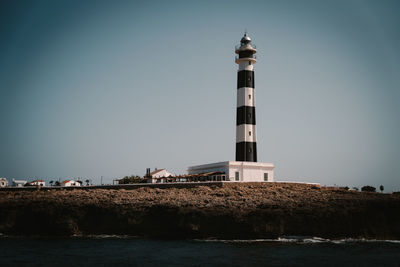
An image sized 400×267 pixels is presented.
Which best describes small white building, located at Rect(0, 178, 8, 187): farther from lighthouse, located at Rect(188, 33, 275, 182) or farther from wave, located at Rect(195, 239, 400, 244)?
wave, located at Rect(195, 239, 400, 244)

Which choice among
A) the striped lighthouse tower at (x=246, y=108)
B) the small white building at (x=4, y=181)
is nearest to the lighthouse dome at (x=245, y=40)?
the striped lighthouse tower at (x=246, y=108)

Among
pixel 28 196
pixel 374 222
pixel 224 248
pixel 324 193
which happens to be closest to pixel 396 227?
pixel 374 222

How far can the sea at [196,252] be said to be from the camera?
2078cm

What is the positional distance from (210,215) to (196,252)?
7.76 metres

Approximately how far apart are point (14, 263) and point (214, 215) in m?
15.4

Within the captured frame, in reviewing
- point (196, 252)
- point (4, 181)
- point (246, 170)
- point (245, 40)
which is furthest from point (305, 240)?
point (4, 181)

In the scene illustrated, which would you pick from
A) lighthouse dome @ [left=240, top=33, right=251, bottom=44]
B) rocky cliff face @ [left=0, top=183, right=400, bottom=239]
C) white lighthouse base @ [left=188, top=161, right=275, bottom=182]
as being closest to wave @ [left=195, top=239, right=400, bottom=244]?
rocky cliff face @ [left=0, top=183, right=400, bottom=239]

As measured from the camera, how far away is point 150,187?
43.3 meters

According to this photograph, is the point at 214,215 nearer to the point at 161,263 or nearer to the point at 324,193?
the point at 161,263

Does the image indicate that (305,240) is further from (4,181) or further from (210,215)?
(4,181)

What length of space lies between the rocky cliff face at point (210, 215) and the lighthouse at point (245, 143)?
623 centimetres

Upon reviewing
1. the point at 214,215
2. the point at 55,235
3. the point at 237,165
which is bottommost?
the point at 55,235

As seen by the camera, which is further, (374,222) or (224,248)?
(374,222)

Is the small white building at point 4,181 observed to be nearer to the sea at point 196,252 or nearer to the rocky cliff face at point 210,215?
the rocky cliff face at point 210,215
